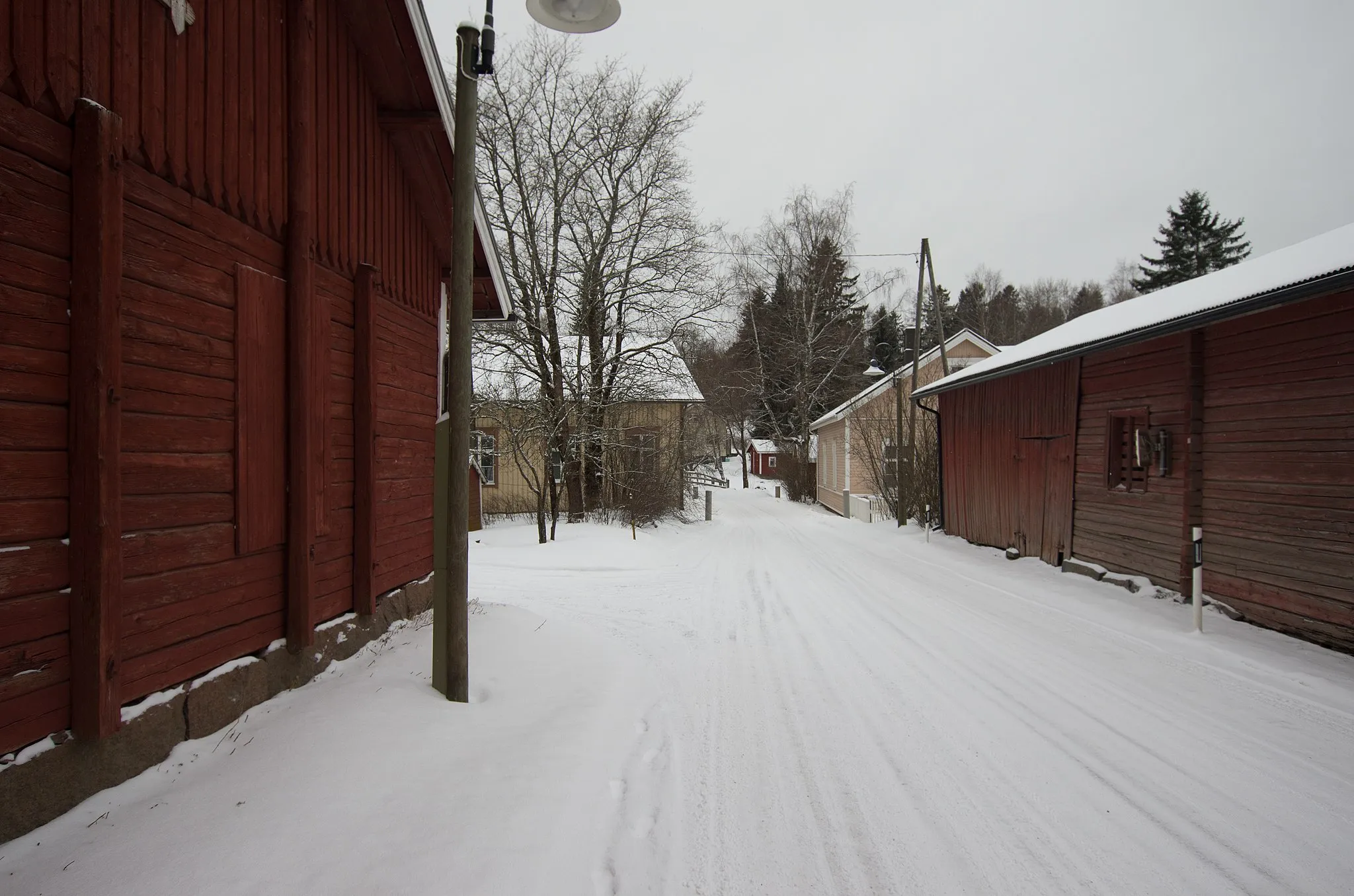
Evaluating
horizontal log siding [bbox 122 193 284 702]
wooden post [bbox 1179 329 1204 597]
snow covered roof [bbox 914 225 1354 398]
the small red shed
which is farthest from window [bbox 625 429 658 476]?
the small red shed

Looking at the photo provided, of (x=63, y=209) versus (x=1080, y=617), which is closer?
(x=63, y=209)

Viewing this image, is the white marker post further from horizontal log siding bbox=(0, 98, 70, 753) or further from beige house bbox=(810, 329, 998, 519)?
beige house bbox=(810, 329, 998, 519)

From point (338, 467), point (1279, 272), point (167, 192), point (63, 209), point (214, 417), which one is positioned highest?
point (1279, 272)

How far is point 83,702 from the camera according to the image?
110 inches

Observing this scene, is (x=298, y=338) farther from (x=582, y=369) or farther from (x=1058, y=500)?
(x=582, y=369)

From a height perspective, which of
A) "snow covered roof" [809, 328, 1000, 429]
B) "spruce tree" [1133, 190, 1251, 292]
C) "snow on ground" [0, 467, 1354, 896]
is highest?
"spruce tree" [1133, 190, 1251, 292]

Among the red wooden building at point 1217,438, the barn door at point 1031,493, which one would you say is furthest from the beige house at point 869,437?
the red wooden building at point 1217,438

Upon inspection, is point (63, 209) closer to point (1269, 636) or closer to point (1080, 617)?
point (1080, 617)

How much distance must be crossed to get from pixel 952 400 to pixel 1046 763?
43.5 feet

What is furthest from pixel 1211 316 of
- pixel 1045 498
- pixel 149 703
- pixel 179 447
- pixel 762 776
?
pixel 149 703

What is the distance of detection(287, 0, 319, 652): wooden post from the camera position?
171 inches

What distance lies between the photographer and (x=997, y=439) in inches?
541

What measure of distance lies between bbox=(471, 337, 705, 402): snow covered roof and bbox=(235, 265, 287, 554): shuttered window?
11.2 m

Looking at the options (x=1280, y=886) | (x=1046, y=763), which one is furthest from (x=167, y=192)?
(x=1280, y=886)
